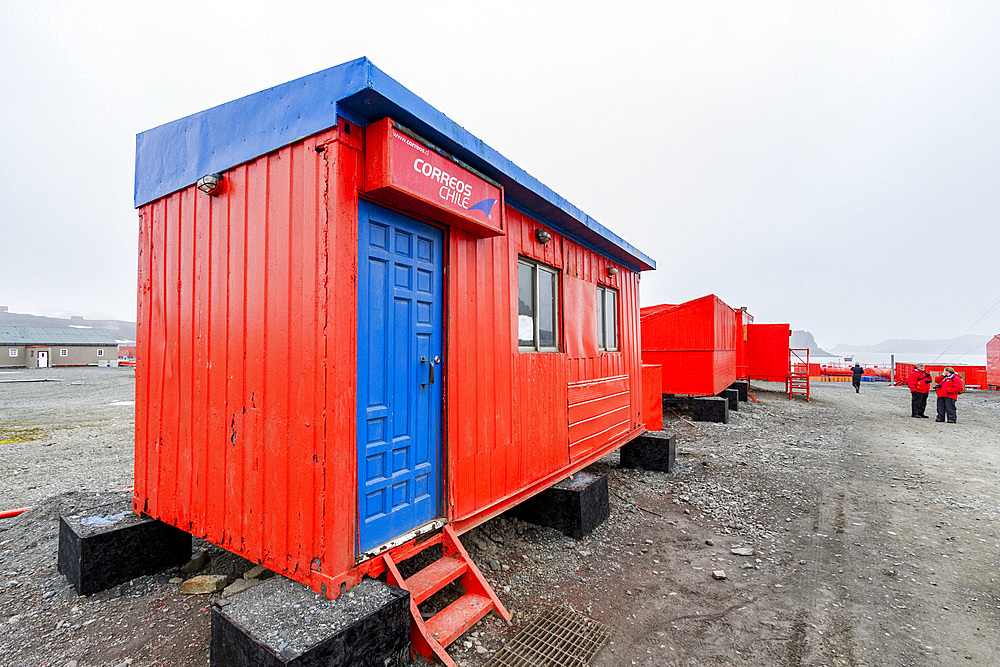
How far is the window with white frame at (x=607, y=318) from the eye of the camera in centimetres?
666

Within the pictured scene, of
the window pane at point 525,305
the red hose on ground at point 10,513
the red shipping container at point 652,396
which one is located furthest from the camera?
the red shipping container at point 652,396

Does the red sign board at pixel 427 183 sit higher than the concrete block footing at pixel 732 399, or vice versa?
the red sign board at pixel 427 183

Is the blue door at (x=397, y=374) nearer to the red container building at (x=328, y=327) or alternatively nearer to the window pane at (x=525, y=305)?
the red container building at (x=328, y=327)

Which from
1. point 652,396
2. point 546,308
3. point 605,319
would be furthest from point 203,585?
point 652,396

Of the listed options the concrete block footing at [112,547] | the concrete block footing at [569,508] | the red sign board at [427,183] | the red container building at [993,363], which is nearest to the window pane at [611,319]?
the concrete block footing at [569,508]

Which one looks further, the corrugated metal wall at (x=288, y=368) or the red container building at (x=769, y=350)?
the red container building at (x=769, y=350)

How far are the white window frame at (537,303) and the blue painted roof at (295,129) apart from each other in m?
0.68

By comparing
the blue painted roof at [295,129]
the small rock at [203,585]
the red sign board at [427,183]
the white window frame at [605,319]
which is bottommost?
the small rock at [203,585]

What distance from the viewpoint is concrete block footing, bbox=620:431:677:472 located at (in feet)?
24.7

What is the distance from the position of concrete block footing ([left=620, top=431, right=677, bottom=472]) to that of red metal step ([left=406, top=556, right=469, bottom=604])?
4.84 m

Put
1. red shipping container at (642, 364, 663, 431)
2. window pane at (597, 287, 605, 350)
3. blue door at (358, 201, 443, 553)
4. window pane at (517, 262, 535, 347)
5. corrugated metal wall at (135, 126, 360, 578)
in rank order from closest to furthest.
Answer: corrugated metal wall at (135, 126, 360, 578) → blue door at (358, 201, 443, 553) → window pane at (517, 262, 535, 347) → window pane at (597, 287, 605, 350) → red shipping container at (642, 364, 663, 431)

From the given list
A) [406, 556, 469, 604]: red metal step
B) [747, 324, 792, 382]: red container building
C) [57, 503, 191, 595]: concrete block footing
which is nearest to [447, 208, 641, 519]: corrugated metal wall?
[406, 556, 469, 604]: red metal step

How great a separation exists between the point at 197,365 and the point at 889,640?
5346 millimetres

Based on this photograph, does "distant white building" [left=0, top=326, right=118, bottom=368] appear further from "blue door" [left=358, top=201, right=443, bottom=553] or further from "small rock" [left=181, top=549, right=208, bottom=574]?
"blue door" [left=358, top=201, right=443, bottom=553]
